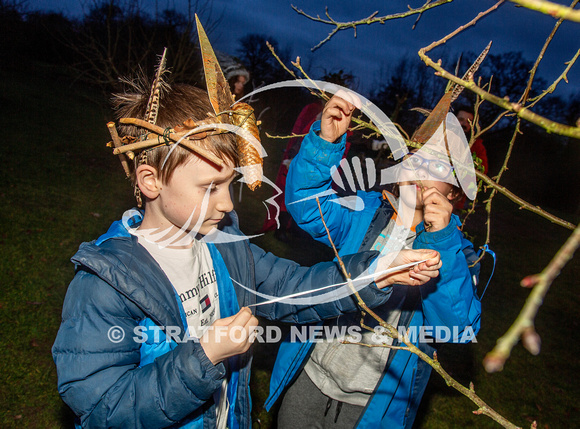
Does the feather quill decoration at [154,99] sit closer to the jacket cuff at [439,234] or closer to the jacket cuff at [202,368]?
the jacket cuff at [202,368]

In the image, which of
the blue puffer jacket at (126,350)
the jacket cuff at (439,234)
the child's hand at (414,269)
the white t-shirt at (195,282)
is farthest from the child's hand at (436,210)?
the white t-shirt at (195,282)

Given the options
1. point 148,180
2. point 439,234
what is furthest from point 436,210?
point 148,180

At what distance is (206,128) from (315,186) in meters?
0.66

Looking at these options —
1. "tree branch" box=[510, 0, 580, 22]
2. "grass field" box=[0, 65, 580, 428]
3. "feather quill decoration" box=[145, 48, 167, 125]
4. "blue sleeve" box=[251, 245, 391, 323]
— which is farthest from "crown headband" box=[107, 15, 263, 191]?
"grass field" box=[0, 65, 580, 428]

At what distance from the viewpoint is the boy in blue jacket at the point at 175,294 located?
1.27 m

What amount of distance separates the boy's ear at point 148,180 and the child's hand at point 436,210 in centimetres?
124

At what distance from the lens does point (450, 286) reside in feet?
5.65

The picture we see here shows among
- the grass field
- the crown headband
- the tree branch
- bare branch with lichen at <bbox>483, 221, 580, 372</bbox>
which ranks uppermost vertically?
the tree branch

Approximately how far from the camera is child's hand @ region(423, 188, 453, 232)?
5.52 ft

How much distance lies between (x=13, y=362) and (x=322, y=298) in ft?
10.3

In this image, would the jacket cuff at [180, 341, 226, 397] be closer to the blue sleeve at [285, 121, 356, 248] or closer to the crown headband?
the crown headband

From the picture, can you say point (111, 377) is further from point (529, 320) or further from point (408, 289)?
point (408, 289)

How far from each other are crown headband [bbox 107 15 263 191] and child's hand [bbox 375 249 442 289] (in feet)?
2.39

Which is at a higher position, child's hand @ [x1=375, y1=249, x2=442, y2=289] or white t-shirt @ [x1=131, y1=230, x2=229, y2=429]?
child's hand @ [x1=375, y1=249, x2=442, y2=289]
